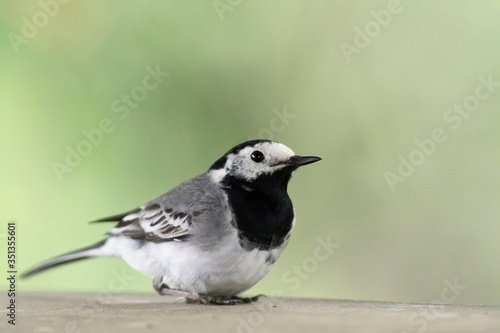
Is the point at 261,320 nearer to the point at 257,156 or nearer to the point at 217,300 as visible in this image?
the point at 217,300

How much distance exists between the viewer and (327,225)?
238 inches

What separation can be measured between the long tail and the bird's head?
101 cm

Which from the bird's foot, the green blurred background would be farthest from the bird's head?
the green blurred background

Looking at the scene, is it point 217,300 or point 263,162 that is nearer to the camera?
point 217,300

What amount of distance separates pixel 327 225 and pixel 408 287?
0.83m

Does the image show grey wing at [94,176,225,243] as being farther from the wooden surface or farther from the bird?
the wooden surface

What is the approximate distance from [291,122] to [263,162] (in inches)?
99.1

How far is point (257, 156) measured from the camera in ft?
12.1

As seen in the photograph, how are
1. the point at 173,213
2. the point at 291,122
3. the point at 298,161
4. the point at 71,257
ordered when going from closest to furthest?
the point at 298,161
the point at 173,213
the point at 71,257
the point at 291,122

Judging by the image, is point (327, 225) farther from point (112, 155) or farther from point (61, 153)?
point (61, 153)

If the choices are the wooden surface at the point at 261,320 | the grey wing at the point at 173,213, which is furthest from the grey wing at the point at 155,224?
the wooden surface at the point at 261,320

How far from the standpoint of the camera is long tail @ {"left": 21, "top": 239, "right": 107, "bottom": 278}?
428 centimetres

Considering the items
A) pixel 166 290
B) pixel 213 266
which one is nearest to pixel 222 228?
pixel 213 266

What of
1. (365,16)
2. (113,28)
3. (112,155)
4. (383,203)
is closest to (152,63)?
(113,28)
